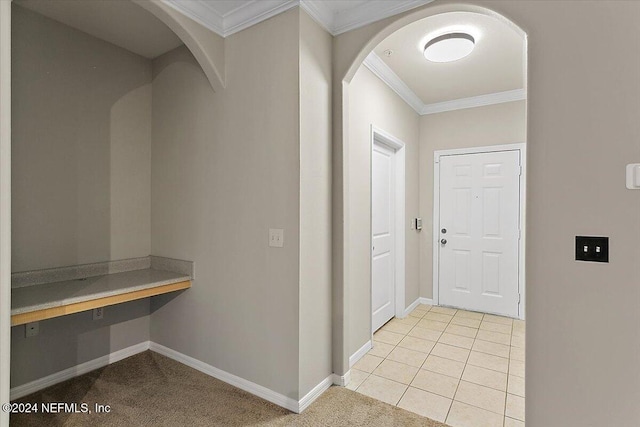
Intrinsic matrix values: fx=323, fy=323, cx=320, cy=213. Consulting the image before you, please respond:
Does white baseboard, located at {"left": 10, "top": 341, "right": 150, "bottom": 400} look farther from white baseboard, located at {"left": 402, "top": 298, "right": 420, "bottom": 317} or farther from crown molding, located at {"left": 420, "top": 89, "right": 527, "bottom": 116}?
crown molding, located at {"left": 420, "top": 89, "right": 527, "bottom": 116}

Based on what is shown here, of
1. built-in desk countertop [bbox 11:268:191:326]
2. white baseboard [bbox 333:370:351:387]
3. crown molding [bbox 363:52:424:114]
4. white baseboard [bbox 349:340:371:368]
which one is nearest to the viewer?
built-in desk countertop [bbox 11:268:191:326]

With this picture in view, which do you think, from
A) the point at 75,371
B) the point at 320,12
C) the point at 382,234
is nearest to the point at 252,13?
the point at 320,12

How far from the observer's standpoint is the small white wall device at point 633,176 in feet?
4.48

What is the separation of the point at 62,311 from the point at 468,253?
A: 4033 millimetres

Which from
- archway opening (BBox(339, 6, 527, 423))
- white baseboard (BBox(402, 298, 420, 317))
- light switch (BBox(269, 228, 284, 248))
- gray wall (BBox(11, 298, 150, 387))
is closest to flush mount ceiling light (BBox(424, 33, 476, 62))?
archway opening (BBox(339, 6, 527, 423))

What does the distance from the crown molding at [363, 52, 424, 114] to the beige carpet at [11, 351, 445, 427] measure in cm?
273

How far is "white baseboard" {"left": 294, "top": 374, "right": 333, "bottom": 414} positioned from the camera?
205 cm

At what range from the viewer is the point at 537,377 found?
157 cm

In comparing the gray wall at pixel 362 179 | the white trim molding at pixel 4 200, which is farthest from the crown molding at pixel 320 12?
the white trim molding at pixel 4 200

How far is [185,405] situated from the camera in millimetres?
2096

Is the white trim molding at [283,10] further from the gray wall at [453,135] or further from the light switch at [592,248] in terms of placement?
the gray wall at [453,135]

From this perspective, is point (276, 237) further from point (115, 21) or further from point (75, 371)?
point (115, 21)

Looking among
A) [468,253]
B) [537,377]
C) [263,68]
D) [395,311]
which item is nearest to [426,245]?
[468,253]

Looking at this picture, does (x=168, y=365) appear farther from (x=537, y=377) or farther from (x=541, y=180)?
(x=541, y=180)
